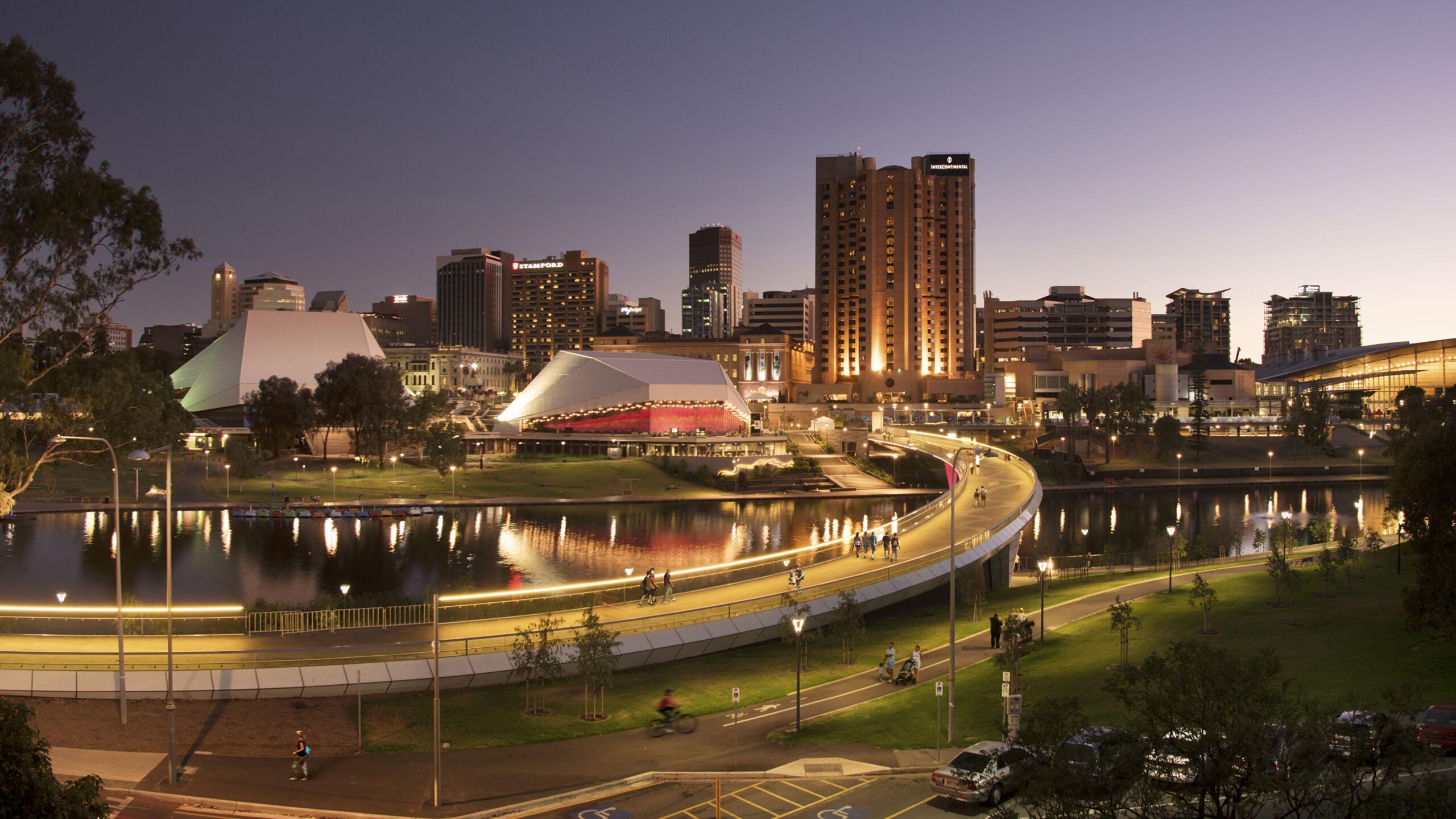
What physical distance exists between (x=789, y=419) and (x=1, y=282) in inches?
4723

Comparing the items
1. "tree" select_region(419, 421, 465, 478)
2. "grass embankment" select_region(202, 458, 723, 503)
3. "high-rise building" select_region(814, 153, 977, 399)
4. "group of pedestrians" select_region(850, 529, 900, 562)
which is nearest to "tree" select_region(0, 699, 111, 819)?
"group of pedestrians" select_region(850, 529, 900, 562)

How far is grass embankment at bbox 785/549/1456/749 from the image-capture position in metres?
18.4

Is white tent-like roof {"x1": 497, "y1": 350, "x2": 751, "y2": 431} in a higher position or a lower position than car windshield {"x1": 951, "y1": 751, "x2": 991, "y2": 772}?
higher

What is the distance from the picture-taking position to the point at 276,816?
15109mm

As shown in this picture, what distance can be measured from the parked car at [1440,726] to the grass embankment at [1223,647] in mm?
644

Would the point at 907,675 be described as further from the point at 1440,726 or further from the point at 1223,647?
the point at 1440,726

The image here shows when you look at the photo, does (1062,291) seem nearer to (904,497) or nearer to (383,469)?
(904,497)

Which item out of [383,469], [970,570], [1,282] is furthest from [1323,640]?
[383,469]

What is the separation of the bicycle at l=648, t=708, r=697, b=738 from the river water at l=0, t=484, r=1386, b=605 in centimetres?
2068

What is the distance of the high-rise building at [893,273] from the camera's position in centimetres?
16112

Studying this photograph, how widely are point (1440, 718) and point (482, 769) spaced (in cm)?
1585

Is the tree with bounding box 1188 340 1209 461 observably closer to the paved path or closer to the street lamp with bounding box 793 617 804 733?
the paved path

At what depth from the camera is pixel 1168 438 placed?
101m

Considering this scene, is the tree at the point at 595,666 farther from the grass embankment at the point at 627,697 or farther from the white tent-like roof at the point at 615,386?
the white tent-like roof at the point at 615,386
